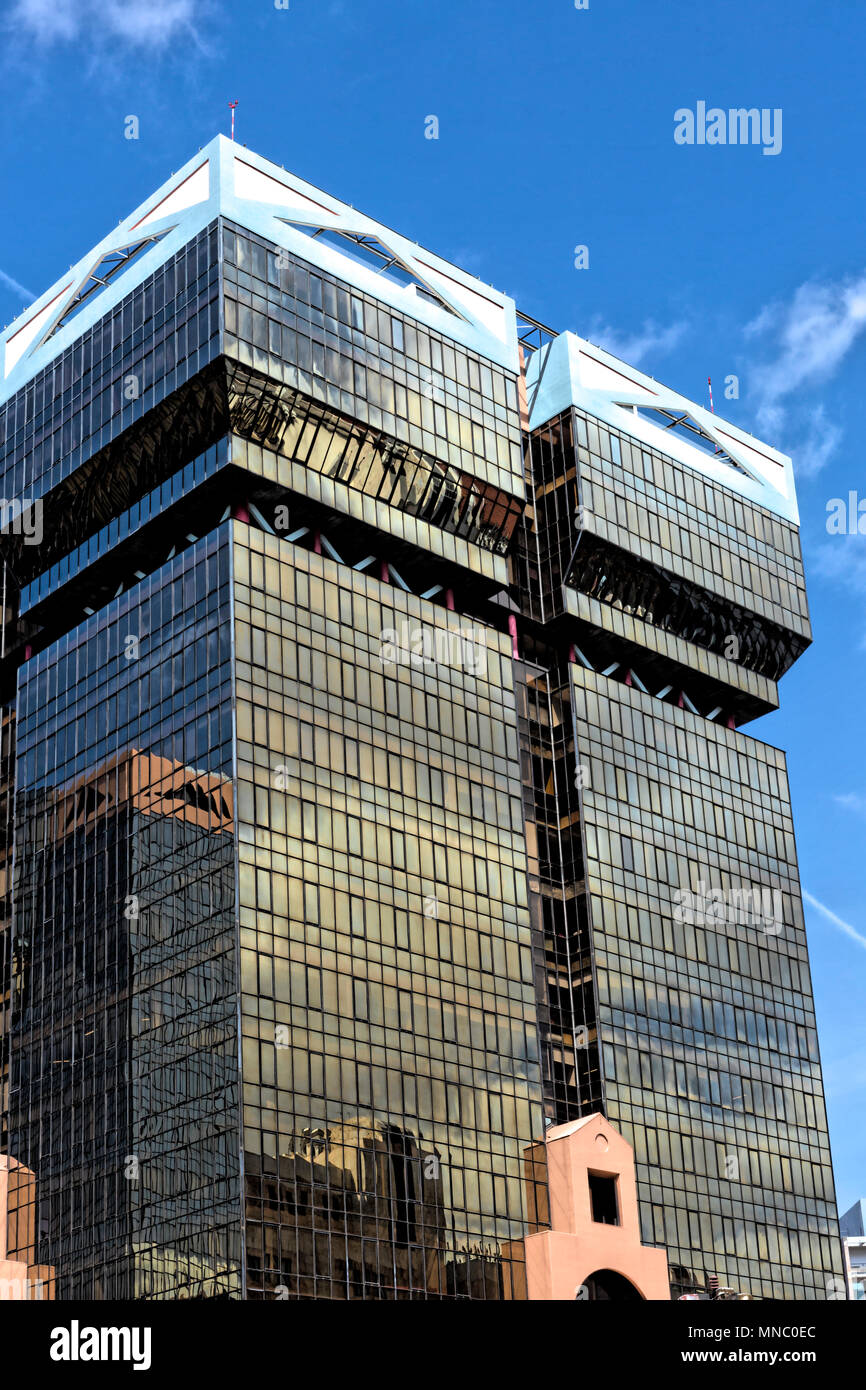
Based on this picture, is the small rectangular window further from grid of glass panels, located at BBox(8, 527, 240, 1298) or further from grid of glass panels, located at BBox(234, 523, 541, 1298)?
grid of glass panels, located at BBox(8, 527, 240, 1298)

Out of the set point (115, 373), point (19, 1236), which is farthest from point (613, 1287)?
point (115, 373)

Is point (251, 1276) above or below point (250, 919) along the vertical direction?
below

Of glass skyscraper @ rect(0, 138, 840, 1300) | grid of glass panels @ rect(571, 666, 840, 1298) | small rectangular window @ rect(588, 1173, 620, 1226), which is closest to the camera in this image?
glass skyscraper @ rect(0, 138, 840, 1300)

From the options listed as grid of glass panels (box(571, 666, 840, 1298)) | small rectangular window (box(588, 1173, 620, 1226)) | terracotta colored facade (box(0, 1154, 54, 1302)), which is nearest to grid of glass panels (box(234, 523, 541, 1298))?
small rectangular window (box(588, 1173, 620, 1226))

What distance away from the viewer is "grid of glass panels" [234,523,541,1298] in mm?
87812

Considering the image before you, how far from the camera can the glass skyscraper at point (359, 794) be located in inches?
3556

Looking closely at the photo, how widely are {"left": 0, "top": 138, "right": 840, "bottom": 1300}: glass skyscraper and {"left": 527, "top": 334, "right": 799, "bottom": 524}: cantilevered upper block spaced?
1.37ft

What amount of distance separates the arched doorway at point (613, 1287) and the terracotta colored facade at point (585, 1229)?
54 mm

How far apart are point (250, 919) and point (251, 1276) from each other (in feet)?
55.0

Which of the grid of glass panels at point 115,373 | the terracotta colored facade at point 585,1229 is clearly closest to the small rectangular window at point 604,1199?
the terracotta colored facade at point 585,1229

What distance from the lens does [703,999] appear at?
383 feet

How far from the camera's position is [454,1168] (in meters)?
94.8
